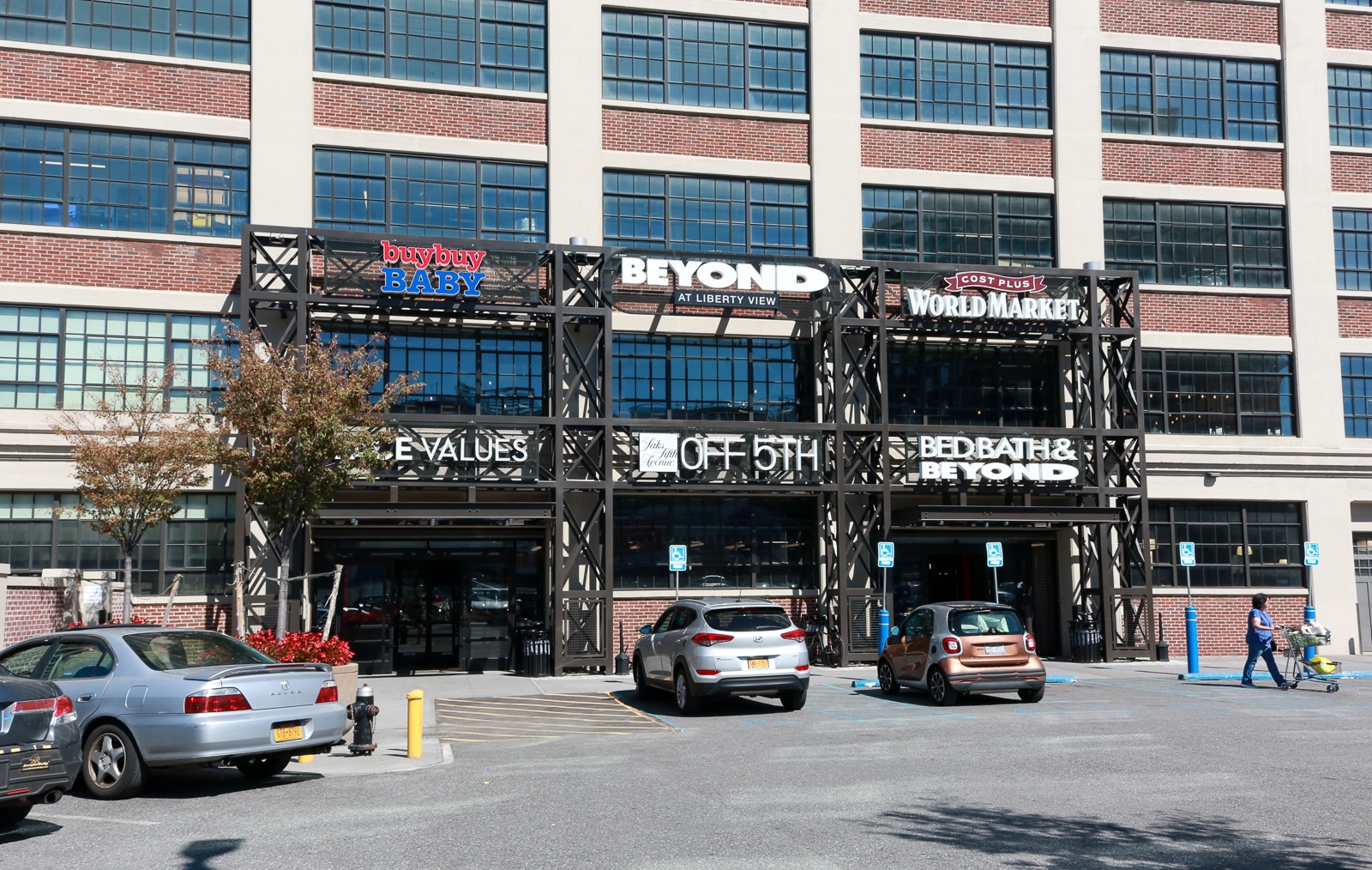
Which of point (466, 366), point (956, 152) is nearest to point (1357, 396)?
point (956, 152)

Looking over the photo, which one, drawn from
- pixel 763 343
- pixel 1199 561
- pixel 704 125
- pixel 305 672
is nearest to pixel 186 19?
pixel 704 125

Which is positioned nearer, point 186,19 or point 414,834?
point 414,834

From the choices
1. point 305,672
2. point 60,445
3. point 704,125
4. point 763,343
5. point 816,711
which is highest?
point 704,125

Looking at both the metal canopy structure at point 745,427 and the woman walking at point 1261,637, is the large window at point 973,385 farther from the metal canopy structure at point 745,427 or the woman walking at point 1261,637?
the woman walking at point 1261,637

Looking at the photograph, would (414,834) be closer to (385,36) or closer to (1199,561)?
(385,36)

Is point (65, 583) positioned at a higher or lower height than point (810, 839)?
higher

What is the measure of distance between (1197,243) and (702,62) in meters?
12.3

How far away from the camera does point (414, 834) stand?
9.53m

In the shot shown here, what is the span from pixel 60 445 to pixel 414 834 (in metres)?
17.0

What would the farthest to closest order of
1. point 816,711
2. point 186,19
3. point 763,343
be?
point 763,343
point 186,19
point 816,711

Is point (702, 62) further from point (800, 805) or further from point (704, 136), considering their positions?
point (800, 805)

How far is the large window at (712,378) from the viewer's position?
2689cm

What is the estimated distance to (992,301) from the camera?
27.4 m

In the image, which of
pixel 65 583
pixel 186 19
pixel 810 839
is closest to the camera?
pixel 810 839
